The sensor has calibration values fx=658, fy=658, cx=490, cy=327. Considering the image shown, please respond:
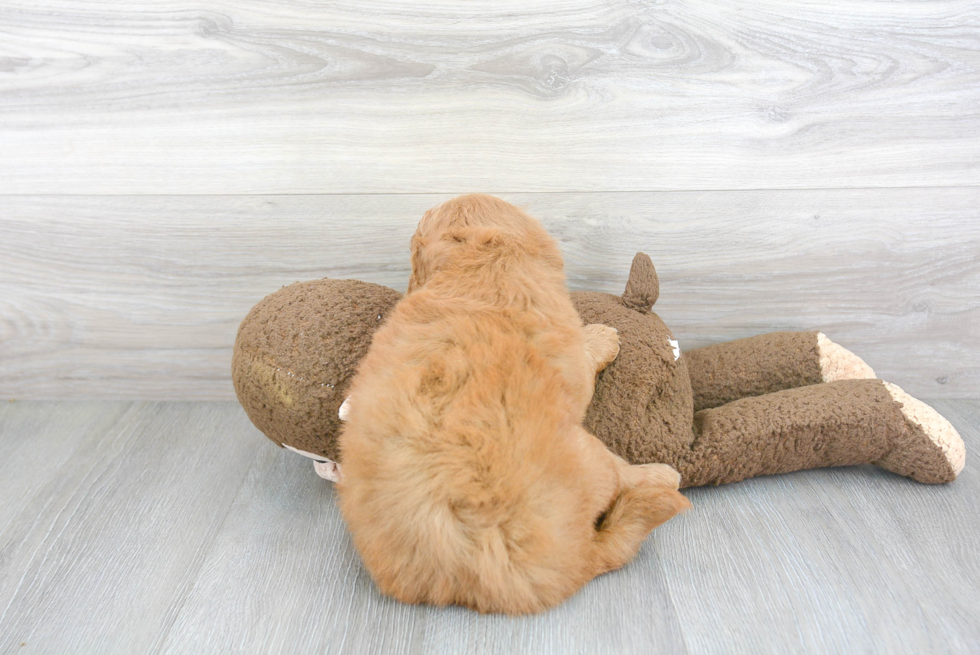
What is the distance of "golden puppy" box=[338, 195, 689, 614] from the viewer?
2.57ft

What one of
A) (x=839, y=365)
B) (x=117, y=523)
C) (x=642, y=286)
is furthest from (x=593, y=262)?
(x=117, y=523)

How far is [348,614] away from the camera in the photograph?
2.79 feet

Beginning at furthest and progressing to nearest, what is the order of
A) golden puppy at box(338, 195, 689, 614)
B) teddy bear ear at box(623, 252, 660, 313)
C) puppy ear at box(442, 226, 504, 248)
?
1. teddy bear ear at box(623, 252, 660, 313)
2. puppy ear at box(442, 226, 504, 248)
3. golden puppy at box(338, 195, 689, 614)

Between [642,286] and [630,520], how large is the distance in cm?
41

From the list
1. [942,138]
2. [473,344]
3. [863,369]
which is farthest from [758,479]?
[942,138]

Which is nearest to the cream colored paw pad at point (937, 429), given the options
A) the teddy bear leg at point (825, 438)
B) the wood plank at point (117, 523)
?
the teddy bear leg at point (825, 438)

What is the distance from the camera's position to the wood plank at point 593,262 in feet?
4.10

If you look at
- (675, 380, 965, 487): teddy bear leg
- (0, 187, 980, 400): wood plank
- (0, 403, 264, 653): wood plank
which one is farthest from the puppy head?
(0, 403, 264, 653): wood plank

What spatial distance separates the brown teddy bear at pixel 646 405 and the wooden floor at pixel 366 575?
7 centimetres

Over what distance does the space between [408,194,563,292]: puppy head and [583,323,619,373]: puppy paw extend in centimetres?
14

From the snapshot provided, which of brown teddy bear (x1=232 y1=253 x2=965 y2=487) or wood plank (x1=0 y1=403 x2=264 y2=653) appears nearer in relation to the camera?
wood plank (x1=0 y1=403 x2=264 y2=653)

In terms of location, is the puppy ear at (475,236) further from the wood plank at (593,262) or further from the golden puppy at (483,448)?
the wood plank at (593,262)

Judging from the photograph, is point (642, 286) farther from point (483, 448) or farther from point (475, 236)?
point (483, 448)

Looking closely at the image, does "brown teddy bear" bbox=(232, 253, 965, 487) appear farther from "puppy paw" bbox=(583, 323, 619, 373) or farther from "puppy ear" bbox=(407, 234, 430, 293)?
"puppy ear" bbox=(407, 234, 430, 293)
